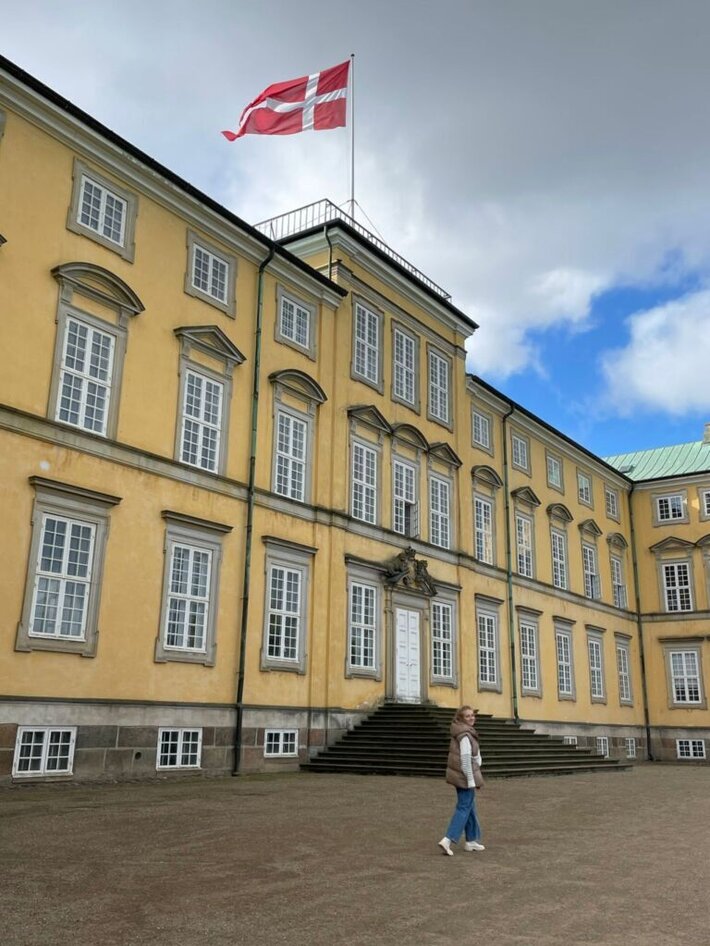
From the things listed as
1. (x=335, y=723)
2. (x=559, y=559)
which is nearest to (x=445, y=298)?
(x=559, y=559)

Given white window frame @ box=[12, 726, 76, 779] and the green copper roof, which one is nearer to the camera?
white window frame @ box=[12, 726, 76, 779]

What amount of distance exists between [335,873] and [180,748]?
1242 centimetres

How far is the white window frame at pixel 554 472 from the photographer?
4250 centimetres

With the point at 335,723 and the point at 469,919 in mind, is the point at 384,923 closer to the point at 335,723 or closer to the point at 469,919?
the point at 469,919

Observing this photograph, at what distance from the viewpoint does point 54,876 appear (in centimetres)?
896

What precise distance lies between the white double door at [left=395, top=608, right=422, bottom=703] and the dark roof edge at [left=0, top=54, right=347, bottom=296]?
11150 mm

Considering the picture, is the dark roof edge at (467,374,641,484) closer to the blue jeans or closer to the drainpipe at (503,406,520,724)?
the drainpipe at (503,406,520,724)

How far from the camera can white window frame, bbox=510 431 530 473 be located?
39500 mm

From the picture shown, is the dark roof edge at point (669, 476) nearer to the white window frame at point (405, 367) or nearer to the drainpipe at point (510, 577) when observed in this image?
the drainpipe at point (510, 577)

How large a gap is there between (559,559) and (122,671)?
26.6 metres

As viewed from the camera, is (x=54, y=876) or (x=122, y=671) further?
(x=122, y=671)

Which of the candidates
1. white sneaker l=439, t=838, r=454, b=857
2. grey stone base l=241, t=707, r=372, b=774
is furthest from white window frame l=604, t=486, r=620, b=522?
white sneaker l=439, t=838, r=454, b=857

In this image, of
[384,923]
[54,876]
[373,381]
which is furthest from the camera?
[373,381]

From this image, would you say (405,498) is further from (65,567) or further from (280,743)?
(65,567)
